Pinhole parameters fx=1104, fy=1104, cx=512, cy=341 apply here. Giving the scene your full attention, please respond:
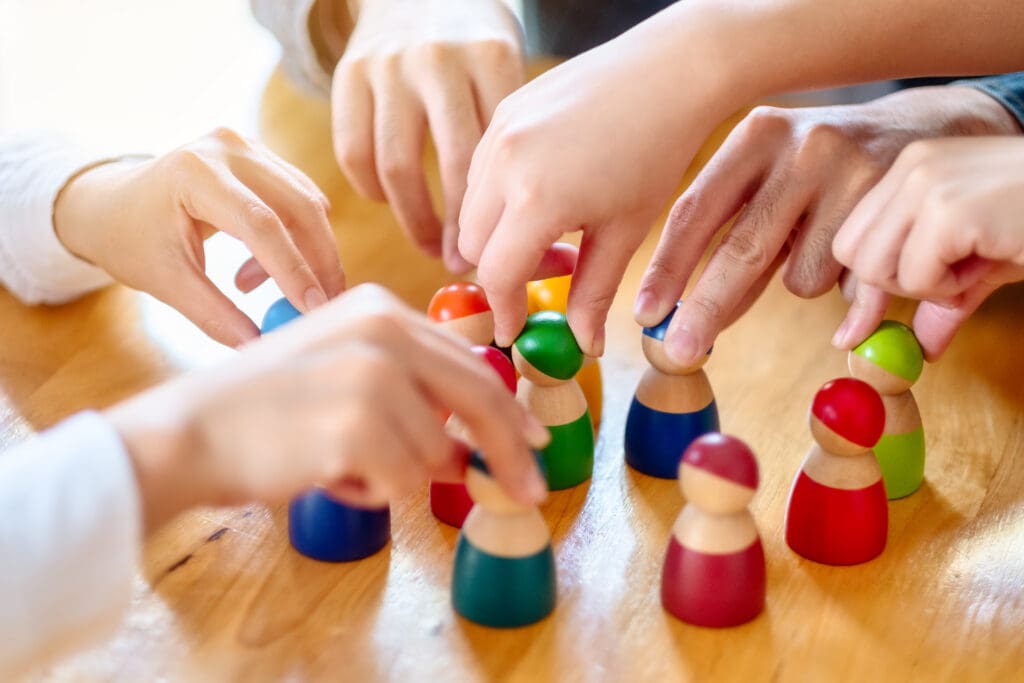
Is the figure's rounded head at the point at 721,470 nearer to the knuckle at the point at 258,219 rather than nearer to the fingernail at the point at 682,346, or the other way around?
the fingernail at the point at 682,346

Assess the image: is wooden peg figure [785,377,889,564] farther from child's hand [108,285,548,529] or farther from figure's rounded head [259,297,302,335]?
figure's rounded head [259,297,302,335]

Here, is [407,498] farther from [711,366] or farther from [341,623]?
[711,366]

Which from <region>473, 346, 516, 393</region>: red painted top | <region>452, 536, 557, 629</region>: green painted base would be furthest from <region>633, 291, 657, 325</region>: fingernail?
<region>452, 536, 557, 629</region>: green painted base

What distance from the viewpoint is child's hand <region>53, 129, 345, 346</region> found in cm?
84

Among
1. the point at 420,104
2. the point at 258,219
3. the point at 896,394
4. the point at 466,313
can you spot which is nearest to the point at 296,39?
the point at 420,104

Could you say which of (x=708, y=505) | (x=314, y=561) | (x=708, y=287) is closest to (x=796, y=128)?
(x=708, y=287)

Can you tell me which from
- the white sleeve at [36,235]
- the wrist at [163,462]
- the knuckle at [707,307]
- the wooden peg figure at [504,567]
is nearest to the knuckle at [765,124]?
the knuckle at [707,307]

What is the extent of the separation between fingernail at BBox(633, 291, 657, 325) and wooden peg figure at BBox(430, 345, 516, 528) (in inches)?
4.1

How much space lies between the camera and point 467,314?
799mm

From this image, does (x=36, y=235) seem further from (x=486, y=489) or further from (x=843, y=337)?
(x=843, y=337)

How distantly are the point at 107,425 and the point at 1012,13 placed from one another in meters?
0.69

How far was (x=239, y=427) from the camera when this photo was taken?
53 cm

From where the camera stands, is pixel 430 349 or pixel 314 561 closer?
pixel 430 349

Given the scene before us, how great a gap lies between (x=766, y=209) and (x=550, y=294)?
0.18 m
